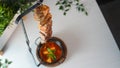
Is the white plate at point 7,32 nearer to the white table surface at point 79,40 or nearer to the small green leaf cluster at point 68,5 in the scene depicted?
the white table surface at point 79,40

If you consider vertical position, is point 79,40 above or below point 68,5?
below

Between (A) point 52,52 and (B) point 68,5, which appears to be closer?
(A) point 52,52

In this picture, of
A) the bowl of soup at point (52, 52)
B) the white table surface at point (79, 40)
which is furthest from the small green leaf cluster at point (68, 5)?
the bowl of soup at point (52, 52)

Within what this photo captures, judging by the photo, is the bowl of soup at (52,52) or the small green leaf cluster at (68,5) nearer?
the bowl of soup at (52,52)

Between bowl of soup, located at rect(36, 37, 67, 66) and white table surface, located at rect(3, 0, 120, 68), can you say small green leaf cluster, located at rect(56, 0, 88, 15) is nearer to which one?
white table surface, located at rect(3, 0, 120, 68)

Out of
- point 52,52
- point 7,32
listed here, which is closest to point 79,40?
point 52,52

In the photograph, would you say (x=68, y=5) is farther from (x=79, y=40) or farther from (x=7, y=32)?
(x=7, y=32)

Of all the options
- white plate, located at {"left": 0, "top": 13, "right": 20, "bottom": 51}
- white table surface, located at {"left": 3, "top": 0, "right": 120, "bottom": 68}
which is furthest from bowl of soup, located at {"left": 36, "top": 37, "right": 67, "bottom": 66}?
white plate, located at {"left": 0, "top": 13, "right": 20, "bottom": 51}

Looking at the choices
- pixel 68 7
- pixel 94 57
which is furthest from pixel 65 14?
pixel 94 57

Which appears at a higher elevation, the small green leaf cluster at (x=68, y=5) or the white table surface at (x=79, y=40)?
the small green leaf cluster at (x=68, y=5)
